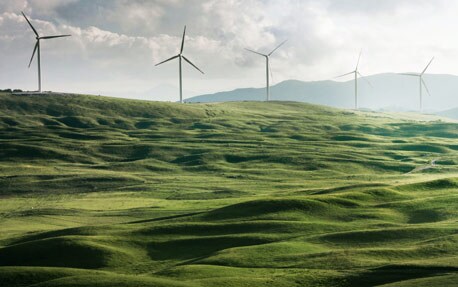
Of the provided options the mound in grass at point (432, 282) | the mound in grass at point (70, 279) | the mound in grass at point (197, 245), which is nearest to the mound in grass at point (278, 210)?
the mound in grass at point (197, 245)

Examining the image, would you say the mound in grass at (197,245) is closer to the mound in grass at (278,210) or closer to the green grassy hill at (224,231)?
the green grassy hill at (224,231)

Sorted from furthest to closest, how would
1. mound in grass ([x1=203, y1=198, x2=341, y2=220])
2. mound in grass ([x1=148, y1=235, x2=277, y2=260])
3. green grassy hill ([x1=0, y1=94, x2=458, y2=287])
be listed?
1. mound in grass ([x1=203, y1=198, x2=341, y2=220])
2. mound in grass ([x1=148, y1=235, x2=277, y2=260])
3. green grassy hill ([x1=0, y1=94, x2=458, y2=287])

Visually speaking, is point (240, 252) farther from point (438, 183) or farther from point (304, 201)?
point (438, 183)

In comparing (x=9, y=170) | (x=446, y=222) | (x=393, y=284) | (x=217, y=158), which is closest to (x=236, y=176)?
(x=217, y=158)

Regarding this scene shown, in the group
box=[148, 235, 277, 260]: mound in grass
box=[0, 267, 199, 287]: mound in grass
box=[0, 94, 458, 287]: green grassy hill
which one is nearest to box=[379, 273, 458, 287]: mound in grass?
box=[0, 94, 458, 287]: green grassy hill

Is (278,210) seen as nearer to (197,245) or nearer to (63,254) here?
(197,245)

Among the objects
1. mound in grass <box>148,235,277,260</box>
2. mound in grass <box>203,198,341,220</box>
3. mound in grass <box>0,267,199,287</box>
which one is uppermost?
mound in grass <box>203,198,341,220</box>

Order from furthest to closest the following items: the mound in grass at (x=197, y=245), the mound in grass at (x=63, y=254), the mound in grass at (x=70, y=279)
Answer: the mound in grass at (x=197, y=245), the mound in grass at (x=63, y=254), the mound in grass at (x=70, y=279)

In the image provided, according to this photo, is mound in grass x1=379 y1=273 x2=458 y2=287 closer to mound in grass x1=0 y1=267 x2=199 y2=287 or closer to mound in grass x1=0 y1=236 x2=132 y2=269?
mound in grass x1=0 y1=267 x2=199 y2=287

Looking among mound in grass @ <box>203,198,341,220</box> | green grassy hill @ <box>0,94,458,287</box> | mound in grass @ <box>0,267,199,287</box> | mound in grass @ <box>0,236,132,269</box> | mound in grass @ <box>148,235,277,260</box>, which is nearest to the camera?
mound in grass @ <box>0,267,199,287</box>

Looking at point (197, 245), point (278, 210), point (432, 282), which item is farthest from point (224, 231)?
point (432, 282)

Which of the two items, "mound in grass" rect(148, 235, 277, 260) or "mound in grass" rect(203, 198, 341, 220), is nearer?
"mound in grass" rect(148, 235, 277, 260)

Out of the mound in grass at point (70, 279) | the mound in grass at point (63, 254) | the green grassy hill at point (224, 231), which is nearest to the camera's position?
the mound in grass at point (70, 279)

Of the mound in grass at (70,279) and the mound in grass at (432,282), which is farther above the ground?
the mound in grass at (432,282)
